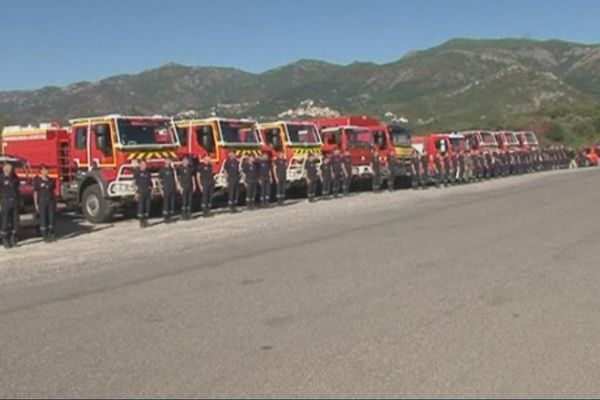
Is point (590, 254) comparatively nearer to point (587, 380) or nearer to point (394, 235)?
point (394, 235)

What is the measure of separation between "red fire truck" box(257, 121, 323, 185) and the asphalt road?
1025 centimetres

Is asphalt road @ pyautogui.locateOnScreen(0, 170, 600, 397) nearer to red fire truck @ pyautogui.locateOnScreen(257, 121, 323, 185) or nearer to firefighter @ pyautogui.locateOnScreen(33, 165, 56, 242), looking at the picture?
firefighter @ pyautogui.locateOnScreen(33, 165, 56, 242)

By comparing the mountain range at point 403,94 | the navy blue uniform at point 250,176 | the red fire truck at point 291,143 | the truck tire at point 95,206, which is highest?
the mountain range at point 403,94

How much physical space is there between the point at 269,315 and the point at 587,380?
3.07 metres

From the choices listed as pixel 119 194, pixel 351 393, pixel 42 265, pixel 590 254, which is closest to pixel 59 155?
pixel 119 194

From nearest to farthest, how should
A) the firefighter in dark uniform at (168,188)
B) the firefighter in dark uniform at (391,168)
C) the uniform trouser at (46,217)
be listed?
1. the uniform trouser at (46,217)
2. the firefighter in dark uniform at (168,188)
3. the firefighter in dark uniform at (391,168)

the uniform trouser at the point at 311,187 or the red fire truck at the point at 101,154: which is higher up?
the red fire truck at the point at 101,154

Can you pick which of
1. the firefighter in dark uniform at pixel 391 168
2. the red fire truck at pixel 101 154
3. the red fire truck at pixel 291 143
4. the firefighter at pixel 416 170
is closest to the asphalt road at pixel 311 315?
the red fire truck at pixel 101 154

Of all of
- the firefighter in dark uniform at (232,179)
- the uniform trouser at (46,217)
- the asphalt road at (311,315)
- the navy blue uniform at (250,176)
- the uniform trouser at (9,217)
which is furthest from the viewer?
the navy blue uniform at (250,176)

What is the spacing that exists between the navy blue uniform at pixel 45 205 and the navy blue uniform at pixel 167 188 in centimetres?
324

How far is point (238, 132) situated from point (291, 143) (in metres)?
3.10

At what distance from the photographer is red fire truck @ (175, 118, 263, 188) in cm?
2202

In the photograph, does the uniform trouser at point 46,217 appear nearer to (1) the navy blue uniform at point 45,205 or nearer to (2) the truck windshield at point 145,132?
(1) the navy blue uniform at point 45,205

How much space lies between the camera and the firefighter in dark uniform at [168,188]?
18.4 metres
